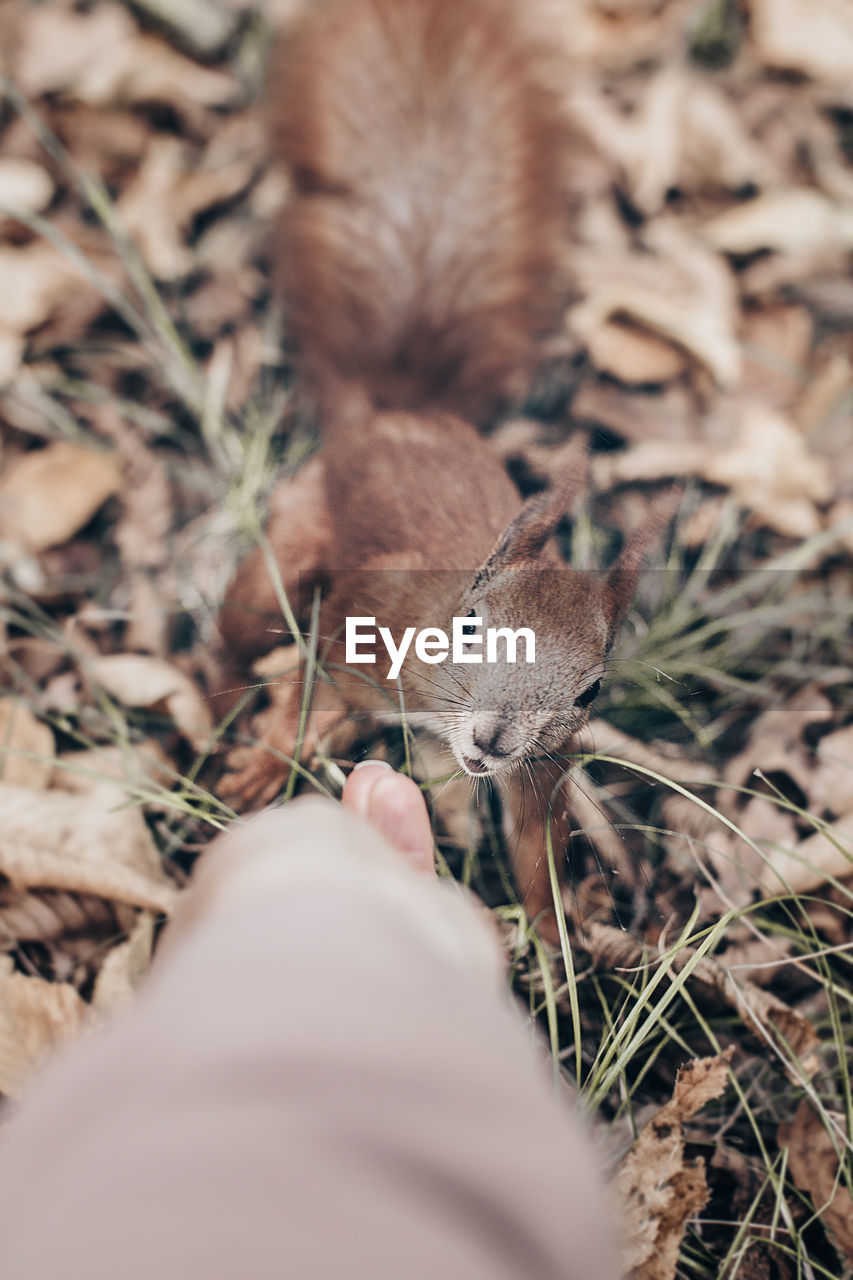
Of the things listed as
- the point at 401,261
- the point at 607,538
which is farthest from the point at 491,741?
the point at 401,261

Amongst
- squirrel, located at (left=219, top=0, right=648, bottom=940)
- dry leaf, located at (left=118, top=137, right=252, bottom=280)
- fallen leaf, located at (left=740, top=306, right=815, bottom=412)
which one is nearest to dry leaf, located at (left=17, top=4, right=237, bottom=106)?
dry leaf, located at (left=118, top=137, right=252, bottom=280)

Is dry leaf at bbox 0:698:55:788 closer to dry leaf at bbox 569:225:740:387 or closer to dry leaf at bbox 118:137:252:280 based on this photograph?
dry leaf at bbox 118:137:252:280

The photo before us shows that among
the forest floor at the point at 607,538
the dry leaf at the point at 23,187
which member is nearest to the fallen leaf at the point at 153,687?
the forest floor at the point at 607,538

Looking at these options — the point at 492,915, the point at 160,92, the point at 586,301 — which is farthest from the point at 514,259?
the point at 492,915

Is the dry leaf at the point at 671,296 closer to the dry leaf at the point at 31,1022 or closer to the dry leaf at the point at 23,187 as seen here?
the dry leaf at the point at 23,187

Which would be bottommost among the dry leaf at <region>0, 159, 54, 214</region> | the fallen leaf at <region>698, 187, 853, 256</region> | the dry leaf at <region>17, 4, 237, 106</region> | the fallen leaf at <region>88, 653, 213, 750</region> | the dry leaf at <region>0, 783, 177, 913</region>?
the dry leaf at <region>0, 783, 177, 913</region>

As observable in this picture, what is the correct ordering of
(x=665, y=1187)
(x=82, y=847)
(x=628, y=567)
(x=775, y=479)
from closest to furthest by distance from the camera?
(x=628, y=567), (x=665, y=1187), (x=82, y=847), (x=775, y=479)

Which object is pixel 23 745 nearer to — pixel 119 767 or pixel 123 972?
pixel 119 767
